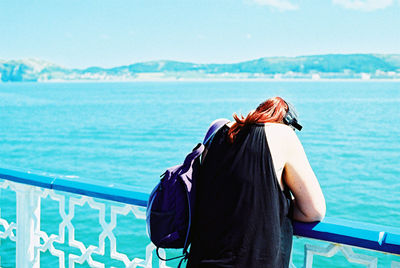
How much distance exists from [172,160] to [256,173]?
21270mm

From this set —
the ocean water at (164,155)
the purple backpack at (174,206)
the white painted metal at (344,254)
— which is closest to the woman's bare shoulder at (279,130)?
the purple backpack at (174,206)

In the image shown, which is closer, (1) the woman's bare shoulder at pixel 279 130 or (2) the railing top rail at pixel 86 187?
(1) the woman's bare shoulder at pixel 279 130

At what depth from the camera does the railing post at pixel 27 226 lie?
2.60 m

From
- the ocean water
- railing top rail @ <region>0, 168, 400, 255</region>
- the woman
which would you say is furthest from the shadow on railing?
the ocean water

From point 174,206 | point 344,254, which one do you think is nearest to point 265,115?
point 174,206

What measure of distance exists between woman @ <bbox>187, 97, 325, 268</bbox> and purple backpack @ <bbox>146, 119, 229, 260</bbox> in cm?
4

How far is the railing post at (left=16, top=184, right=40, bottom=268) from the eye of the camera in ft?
8.52

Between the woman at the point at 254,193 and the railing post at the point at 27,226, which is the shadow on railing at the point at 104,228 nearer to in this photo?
the railing post at the point at 27,226

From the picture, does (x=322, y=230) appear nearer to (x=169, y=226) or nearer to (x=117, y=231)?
(x=169, y=226)

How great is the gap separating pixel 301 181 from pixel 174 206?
458mm

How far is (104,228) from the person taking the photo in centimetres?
231

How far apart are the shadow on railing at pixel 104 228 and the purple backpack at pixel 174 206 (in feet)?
1.16

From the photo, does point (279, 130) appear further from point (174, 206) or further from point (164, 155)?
point (164, 155)

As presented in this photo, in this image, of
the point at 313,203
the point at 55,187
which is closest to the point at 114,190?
the point at 55,187
